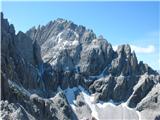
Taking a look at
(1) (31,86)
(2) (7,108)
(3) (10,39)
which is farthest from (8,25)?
(2) (7,108)

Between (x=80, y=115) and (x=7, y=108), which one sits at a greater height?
(x=7, y=108)

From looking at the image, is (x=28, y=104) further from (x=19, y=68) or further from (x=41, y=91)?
(x=41, y=91)

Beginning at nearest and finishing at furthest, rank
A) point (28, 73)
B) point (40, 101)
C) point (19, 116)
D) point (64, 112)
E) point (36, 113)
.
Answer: point (19, 116), point (36, 113), point (40, 101), point (64, 112), point (28, 73)

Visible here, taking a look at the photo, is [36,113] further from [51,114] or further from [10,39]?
[10,39]

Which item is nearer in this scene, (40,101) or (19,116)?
(19,116)

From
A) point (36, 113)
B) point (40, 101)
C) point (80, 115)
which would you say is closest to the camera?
point (36, 113)

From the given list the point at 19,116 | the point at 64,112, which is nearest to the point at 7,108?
the point at 19,116

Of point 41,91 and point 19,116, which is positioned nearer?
point 19,116

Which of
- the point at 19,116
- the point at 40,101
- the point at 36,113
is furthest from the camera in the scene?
the point at 40,101

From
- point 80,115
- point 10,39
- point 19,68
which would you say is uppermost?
point 10,39
